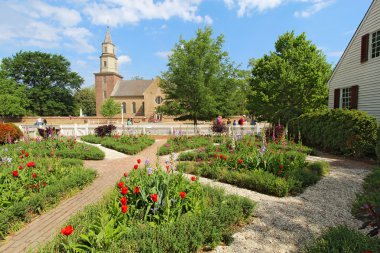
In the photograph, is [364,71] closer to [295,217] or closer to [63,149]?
[295,217]

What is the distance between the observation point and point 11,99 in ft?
130

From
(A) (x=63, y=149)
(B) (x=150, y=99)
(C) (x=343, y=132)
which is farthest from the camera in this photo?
(B) (x=150, y=99)

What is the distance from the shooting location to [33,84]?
52.6 meters

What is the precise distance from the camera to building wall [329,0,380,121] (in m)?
10.7

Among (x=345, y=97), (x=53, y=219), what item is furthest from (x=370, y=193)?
(x=345, y=97)

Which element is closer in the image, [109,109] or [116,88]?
[109,109]

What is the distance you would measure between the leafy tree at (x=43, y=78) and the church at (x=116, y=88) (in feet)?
26.6

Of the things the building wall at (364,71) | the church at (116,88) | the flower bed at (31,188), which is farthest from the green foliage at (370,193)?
the church at (116,88)

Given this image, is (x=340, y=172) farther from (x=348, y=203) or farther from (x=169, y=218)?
(x=169, y=218)

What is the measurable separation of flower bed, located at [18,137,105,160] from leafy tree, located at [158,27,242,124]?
805cm

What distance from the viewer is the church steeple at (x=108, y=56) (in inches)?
2351

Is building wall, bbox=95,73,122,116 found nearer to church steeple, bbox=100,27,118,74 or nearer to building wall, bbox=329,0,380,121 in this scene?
church steeple, bbox=100,27,118,74

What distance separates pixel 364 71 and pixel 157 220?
44.4 ft

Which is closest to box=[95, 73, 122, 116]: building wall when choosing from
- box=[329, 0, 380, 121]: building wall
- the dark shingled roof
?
the dark shingled roof
